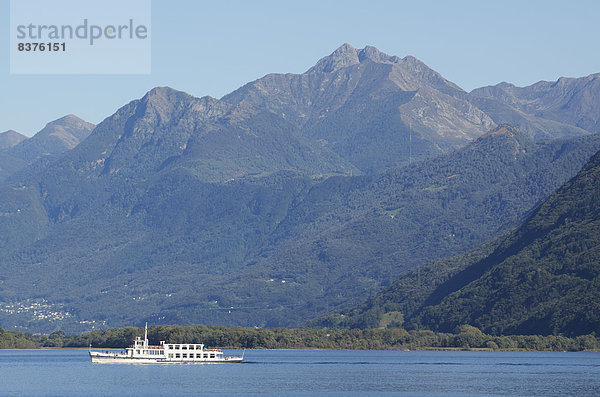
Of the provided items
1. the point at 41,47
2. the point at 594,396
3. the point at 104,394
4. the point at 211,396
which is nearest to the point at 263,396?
the point at 211,396

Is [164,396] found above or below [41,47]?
below

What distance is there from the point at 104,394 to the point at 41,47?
194 ft

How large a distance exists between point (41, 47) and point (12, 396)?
58.1 meters

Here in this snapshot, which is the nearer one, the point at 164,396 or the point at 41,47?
the point at 41,47

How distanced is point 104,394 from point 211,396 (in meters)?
18.4

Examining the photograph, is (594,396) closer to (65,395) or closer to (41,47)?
(65,395)

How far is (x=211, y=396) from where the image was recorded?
197 m

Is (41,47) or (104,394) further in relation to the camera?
(104,394)

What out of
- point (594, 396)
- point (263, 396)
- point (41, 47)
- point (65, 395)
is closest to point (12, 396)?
point (65, 395)

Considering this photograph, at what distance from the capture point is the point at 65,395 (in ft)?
650

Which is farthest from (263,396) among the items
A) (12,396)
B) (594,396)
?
(594,396)

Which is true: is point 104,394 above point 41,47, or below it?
below

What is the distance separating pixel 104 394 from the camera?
656 ft

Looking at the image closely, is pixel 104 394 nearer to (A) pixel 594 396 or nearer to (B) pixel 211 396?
(B) pixel 211 396
